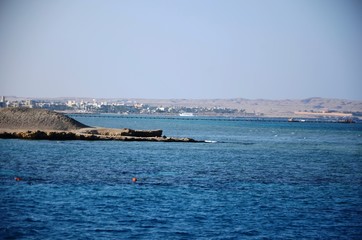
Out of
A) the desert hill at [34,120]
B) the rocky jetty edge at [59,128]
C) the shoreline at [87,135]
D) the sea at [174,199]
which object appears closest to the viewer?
the sea at [174,199]

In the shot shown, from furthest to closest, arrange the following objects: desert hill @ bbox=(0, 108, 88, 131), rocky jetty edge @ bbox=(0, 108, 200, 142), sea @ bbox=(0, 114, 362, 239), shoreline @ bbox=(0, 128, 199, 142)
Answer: desert hill @ bbox=(0, 108, 88, 131), rocky jetty edge @ bbox=(0, 108, 200, 142), shoreline @ bbox=(0, 128, 199, 142), sea @ bbox=(0, 114, 362, 239)

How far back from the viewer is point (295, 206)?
1182 inches

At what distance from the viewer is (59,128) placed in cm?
8956

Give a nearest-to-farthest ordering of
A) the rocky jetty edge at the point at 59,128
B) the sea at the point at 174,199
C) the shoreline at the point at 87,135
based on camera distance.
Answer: the sea at the point at 174,199, the shoreline at the point at 87,135, the rocky jetty edge at the point at 59,128

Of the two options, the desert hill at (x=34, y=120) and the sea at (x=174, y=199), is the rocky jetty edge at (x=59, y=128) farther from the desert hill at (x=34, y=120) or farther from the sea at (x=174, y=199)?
the sea at (x=174, y=199)

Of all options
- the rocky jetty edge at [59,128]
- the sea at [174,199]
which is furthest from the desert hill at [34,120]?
the sea at [174,199]

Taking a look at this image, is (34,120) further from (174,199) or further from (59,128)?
(174,199)

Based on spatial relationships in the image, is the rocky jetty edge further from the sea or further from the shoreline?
the sea

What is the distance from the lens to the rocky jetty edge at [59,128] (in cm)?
8261

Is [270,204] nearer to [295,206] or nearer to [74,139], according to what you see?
[295,206]

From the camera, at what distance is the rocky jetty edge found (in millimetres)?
82606

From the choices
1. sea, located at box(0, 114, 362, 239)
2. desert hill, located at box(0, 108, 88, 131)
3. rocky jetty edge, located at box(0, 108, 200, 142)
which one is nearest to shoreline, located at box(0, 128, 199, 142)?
rocky jetty edge, located at box(0, 108, 200, 142)

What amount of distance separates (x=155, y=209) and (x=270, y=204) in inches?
238

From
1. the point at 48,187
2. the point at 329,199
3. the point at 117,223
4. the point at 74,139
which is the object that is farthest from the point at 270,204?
the point at 74,139
